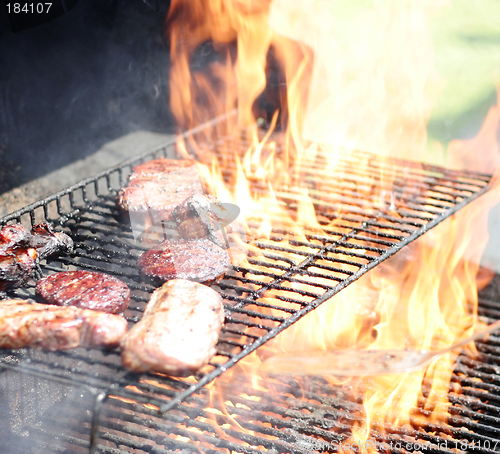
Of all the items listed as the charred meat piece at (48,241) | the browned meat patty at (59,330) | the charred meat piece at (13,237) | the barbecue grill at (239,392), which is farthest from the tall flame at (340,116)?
the browned meat patty at (59,330)

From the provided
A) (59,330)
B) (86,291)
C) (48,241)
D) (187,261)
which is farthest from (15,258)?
(187,261)

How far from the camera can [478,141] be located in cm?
560

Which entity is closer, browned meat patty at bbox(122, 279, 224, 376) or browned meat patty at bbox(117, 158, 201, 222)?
browned meat patty at bbox(122, 279, 224, 376)

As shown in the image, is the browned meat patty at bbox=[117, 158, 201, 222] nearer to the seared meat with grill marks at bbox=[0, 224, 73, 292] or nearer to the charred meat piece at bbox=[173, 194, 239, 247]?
the charred meat piece at bbox=[173, 194, 239, 247]

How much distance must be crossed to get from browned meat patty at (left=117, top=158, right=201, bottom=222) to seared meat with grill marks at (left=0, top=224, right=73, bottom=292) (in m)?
0.57

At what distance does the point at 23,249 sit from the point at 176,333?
3.73ft

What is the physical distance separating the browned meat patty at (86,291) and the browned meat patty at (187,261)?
0.23m

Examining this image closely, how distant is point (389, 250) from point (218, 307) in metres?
1.28

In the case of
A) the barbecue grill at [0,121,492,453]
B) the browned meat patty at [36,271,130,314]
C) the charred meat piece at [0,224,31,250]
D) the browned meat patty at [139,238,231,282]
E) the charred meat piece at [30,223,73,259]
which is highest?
the charred meat piece at [0,224,31,250]

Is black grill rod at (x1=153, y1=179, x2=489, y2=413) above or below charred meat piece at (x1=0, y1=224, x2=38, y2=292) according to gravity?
below

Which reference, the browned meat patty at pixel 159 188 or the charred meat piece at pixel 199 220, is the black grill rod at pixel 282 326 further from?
the browned meat patty at pixel 159 188

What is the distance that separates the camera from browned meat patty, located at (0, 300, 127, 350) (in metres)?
2.26

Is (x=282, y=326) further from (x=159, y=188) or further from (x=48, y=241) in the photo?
(x=159, y=188)

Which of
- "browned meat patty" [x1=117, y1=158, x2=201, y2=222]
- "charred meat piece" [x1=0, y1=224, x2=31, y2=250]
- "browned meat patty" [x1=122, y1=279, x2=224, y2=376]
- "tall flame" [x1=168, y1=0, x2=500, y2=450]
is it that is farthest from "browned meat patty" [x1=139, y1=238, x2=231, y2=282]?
"tall flame" [x1=168, y1=0, x2=500, y2=450]
